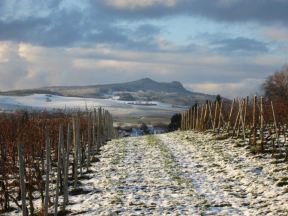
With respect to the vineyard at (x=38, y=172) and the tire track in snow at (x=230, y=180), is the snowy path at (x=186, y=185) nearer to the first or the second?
the tire track in snow at (x=230, y=180)

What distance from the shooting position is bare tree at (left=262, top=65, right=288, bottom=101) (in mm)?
95562

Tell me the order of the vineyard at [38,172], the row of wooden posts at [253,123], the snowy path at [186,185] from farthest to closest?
the row of wooden posts at [253,123], the snowy path at [186,185], the vineyard at [38,172]

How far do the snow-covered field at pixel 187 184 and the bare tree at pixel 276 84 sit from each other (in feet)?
227

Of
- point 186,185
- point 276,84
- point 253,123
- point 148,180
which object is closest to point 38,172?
point 148,180

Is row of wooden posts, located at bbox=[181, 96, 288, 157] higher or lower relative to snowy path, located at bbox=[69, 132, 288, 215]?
higher

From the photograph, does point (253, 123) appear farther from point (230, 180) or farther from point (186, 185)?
point (186, 185)

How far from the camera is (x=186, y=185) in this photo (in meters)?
19.1

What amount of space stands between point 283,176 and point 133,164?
8.81m

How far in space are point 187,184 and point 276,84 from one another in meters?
87.1

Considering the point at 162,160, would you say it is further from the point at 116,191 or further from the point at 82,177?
the point at 116,191

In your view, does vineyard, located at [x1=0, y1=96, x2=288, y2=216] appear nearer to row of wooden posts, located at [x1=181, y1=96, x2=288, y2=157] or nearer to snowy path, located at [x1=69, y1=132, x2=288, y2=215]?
snowy path, located at [x1=69, y1=132, x2=288, y2=215]

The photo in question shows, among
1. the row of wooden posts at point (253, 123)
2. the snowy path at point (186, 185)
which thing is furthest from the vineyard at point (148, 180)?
the row of wooden posts at point (253, 123)

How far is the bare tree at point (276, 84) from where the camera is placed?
3762 inches

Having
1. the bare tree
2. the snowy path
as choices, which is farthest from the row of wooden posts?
the bare tree
